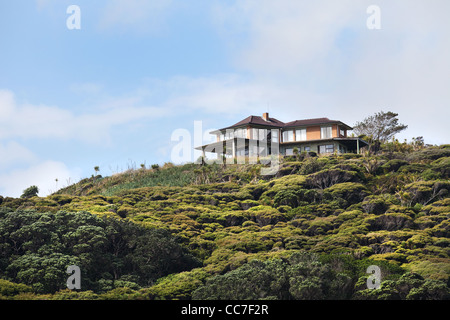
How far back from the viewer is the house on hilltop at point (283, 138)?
59.3 metres

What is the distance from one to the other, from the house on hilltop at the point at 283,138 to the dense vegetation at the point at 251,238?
1168cm

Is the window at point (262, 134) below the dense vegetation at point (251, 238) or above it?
above

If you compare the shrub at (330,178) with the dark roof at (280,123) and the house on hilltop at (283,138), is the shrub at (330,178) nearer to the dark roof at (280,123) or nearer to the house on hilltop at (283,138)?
the house on hilltop at (283,138)

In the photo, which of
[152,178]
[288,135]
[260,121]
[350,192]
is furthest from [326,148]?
[350,192]

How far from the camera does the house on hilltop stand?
195 ft

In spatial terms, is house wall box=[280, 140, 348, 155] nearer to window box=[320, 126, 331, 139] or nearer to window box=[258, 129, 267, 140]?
window box=[320, 126, 331, 139]

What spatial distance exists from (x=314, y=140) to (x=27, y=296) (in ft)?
131

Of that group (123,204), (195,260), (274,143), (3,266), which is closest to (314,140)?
(274,143)

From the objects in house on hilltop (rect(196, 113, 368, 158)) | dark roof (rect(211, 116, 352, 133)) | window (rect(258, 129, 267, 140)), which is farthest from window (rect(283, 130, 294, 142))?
window (rect(258, 129, 267, 140))

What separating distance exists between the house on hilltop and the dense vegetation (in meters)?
11.7

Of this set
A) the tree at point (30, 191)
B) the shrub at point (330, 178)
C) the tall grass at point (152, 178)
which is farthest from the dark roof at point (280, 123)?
the tree at point (30, 191)
